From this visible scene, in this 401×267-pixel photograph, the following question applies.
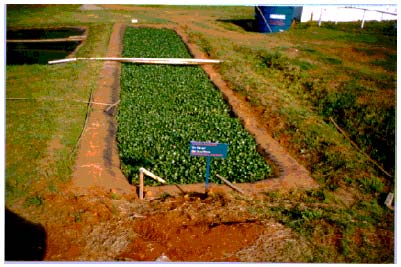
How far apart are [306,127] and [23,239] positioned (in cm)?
756

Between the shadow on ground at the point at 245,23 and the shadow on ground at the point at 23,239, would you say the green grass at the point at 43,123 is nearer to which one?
Result: the shadow on ground at the point at 23,239

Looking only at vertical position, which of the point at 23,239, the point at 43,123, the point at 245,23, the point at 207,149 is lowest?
the point at 23,239

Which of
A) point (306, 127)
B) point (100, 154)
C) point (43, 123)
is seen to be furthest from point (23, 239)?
point (306, 127)

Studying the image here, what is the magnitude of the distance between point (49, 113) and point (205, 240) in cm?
703

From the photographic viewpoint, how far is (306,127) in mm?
9914

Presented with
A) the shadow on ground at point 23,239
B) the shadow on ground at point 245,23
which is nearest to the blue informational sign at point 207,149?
the shadow on ground at point 23,239

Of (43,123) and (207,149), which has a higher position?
(207,149)

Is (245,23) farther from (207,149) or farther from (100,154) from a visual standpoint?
(207,149)

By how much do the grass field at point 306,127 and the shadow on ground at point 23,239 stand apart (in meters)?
0.34

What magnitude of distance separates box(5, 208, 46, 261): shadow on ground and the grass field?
34 centimetres

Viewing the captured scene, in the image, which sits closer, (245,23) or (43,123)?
(43,123)

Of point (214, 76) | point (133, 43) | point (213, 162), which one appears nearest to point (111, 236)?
point (213, 162)

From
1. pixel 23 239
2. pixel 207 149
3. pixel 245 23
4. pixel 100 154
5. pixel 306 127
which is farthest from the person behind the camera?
pixel 245 23

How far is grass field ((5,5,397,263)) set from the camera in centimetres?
602
